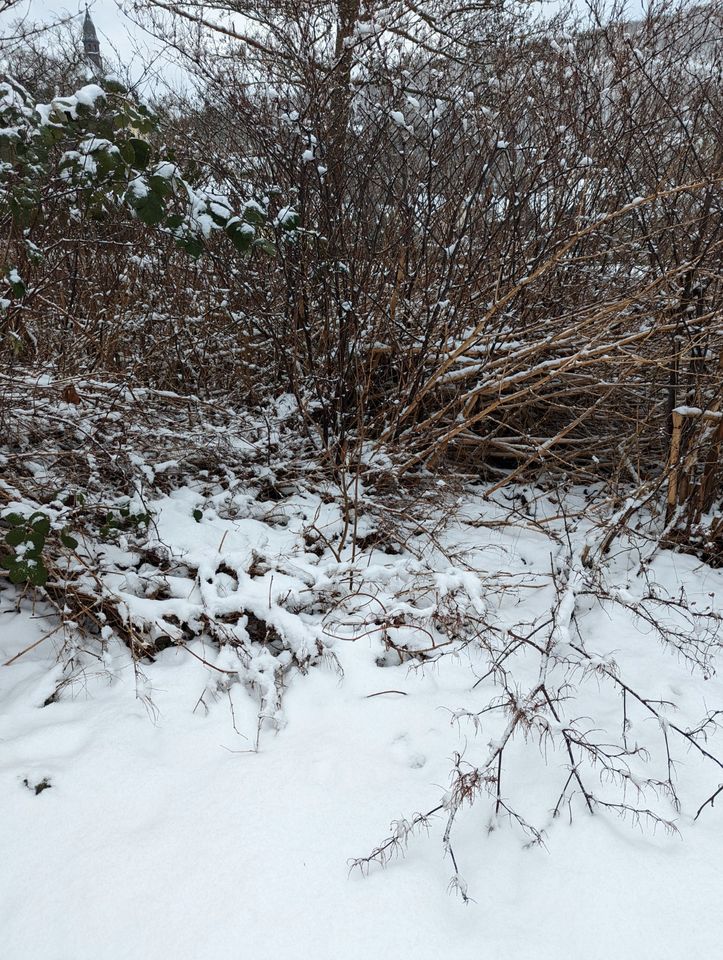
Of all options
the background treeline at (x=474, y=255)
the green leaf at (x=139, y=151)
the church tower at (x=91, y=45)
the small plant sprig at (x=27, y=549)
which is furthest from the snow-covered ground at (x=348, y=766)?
the church tower at (x=91, y=45)

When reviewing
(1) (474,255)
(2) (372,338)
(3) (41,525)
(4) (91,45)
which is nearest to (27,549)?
(3) (41,525)

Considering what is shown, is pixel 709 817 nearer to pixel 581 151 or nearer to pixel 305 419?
pixel 305 419

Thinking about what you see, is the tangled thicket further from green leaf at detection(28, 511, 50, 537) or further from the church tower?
the church tower

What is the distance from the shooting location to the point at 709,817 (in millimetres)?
1743

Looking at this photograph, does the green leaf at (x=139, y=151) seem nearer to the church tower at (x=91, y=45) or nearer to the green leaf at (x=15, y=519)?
the green leaf at (x=15, y=519)

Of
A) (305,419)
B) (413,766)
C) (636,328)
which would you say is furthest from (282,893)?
(636,328)

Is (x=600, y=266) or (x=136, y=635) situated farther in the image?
(x=600, y=266)

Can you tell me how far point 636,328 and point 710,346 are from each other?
539mm

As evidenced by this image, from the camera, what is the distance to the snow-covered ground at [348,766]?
4.95 ft

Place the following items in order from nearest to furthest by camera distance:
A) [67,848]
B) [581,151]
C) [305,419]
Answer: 1. [67,848]
2. [581,151]
3. [305,419]

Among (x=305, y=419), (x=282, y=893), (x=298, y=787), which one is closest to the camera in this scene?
(x=282, y=893)

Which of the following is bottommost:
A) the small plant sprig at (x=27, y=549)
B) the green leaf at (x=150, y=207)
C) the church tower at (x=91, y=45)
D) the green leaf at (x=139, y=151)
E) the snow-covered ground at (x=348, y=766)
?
the snow-covered ground at (x=348, y=766)

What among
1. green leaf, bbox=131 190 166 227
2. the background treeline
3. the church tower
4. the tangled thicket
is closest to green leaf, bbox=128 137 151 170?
the tangled thicket

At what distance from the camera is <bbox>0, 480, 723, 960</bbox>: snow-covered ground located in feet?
4.95
